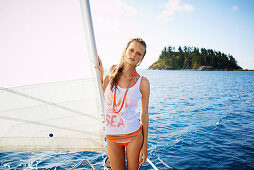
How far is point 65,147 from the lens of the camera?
2012 mm

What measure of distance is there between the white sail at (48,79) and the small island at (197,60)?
404 feet

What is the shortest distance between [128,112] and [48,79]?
1.12m

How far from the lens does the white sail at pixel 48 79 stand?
1548 mm

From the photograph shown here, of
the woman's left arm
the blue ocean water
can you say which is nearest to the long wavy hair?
the woman's left arm

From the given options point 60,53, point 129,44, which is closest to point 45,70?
point 60,53

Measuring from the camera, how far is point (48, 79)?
1.79 m

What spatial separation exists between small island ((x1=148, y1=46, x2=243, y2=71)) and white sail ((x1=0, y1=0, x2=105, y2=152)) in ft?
404

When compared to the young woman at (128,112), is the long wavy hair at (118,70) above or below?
above

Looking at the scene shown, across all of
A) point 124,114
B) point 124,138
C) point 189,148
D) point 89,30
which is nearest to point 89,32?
point 89,30

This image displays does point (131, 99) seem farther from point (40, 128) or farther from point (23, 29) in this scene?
point (23, 29)

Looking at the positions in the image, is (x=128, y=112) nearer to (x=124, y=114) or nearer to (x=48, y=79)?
(x=124, y=114)

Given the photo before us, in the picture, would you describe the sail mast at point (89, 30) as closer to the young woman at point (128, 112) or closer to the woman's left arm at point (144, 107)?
the young woman at point (128, 112)

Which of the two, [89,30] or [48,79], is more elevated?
[89,30]

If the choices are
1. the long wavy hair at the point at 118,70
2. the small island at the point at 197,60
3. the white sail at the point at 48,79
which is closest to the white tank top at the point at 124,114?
the long wavy hair at the point at 118,70
